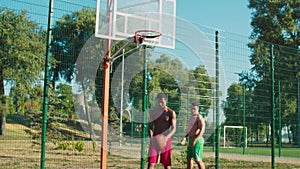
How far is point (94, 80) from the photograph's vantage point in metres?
7.94

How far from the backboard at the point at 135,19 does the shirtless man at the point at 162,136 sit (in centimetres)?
140

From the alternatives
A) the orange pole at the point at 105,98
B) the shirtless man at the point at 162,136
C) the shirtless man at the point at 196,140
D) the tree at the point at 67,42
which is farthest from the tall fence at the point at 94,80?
the shirtless man at the point at 196,140

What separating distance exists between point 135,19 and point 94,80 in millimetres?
1525

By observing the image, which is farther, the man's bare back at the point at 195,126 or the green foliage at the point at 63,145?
the green foliage at the point at 63,145

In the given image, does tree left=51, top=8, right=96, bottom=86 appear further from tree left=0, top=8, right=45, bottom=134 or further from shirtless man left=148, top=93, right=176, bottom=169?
shirtless man left=148, top=93, right=176, bottom=169

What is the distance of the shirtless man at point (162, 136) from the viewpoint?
23.7 feet

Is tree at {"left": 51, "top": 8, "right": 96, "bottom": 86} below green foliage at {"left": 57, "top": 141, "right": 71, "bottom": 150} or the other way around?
the other way around

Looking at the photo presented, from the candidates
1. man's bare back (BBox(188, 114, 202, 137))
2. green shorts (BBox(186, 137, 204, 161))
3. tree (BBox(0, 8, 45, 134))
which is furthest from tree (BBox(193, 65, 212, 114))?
tree (BBox(0, 8, 45, 134))

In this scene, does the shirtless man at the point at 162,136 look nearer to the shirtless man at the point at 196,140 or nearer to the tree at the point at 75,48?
the shirtless man at the point at 196,140

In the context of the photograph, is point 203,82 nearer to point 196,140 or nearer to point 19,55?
point 196,140

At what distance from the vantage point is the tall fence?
767 cm

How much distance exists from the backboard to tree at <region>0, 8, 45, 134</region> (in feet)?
7.30

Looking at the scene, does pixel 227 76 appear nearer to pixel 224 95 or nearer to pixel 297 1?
pixel 224 95

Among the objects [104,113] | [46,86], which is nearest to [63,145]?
[104,113]
